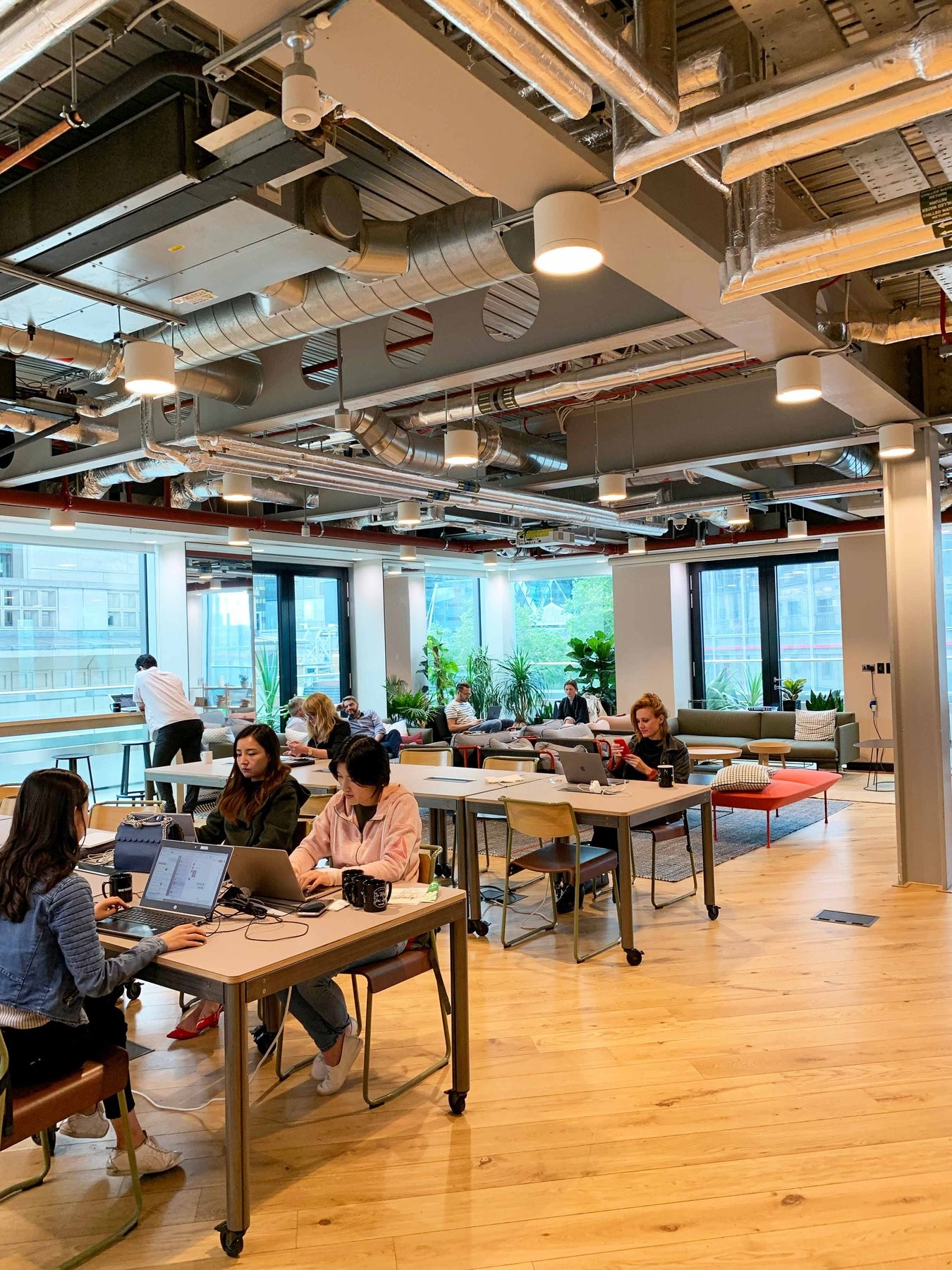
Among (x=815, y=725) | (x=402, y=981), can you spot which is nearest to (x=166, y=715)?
(x=402, y=981)

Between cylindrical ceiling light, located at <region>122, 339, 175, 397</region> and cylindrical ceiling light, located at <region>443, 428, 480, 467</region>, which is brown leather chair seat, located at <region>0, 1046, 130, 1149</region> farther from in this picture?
cylindrical ceiling light, located at <region>443, 428, 480, 467</region>

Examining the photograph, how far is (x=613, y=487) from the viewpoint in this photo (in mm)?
8023

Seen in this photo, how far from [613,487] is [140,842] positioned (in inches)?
207

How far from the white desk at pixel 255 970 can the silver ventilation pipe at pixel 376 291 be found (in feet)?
8.77

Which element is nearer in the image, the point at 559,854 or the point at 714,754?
the point at 559,854

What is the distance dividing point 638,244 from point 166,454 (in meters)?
4.44

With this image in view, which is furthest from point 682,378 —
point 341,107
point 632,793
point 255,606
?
point 255,606

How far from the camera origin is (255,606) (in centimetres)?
1386

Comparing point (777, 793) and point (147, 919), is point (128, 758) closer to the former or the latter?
point (777, 793)

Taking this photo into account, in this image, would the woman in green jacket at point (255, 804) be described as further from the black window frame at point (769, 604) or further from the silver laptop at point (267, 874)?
the black window frame at point (769, 604)

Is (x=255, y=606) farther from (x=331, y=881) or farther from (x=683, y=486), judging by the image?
(x=331, y=881)

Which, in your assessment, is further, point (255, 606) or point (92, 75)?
point (255, 606)

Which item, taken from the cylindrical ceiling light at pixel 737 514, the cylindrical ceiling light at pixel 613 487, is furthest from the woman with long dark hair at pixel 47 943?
the cylindrical ceiling light at pixel 737 514

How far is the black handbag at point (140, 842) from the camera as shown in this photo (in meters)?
3.98
